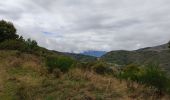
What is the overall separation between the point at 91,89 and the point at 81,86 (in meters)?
0.91

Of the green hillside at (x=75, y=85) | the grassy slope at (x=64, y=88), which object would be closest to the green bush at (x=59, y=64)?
the green hillside at (x=75, y=85)

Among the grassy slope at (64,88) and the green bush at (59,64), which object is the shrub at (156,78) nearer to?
the grassy slope at (64,88)

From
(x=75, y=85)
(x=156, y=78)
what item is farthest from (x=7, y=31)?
(x=156, y=78)

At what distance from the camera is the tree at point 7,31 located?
158 ft

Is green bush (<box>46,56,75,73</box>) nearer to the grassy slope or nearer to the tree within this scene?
the grassy slope

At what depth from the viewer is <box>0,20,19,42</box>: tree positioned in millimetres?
48119

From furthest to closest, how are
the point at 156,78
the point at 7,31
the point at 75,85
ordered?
the point at 7,31 < the point at 156,78 < the point at 75,85

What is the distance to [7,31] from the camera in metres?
48.8

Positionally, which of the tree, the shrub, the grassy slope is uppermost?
the tree

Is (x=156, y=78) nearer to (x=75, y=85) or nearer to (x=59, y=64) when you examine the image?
(x=75, y=85)

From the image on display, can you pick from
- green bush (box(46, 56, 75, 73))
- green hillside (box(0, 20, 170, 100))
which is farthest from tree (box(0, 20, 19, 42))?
green bush (box(46, 56, 75, 73))

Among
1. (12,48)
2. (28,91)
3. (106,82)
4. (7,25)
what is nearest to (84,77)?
(106,82)

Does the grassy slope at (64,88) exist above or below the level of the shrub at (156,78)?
below

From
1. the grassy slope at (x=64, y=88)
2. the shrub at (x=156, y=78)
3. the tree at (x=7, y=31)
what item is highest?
the tree at (x=7, y=31)
